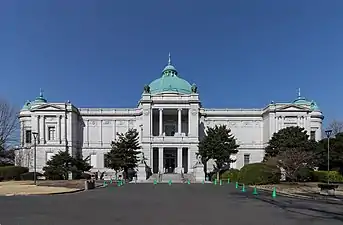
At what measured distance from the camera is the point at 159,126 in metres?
67.8

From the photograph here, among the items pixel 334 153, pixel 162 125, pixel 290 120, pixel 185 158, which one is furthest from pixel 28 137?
pixel 334 153

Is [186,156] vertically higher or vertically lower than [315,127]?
lower

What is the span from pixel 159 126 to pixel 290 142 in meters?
26.1

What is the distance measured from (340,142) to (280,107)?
695 inches

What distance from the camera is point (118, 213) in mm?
14445

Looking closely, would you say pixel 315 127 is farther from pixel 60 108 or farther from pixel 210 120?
pixel 60 108

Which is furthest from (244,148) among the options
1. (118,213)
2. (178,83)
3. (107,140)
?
(118,213)

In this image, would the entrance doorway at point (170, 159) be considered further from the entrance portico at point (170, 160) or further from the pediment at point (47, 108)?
the pediment at point (47, 108)

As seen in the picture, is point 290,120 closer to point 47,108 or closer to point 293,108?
point 293,108

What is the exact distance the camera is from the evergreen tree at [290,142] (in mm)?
49719

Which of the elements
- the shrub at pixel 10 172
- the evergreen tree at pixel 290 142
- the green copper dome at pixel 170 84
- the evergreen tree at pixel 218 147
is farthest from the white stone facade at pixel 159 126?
the shrub at pixel 10 172

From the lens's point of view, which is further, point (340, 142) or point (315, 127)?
point (315, 127)

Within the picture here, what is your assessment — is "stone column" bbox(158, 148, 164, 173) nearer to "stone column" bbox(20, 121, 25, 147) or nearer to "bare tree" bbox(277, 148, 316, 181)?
"bare tree" bbox(277, 148, 316, 181)

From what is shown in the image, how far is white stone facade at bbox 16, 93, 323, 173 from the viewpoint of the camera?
2557 inches
